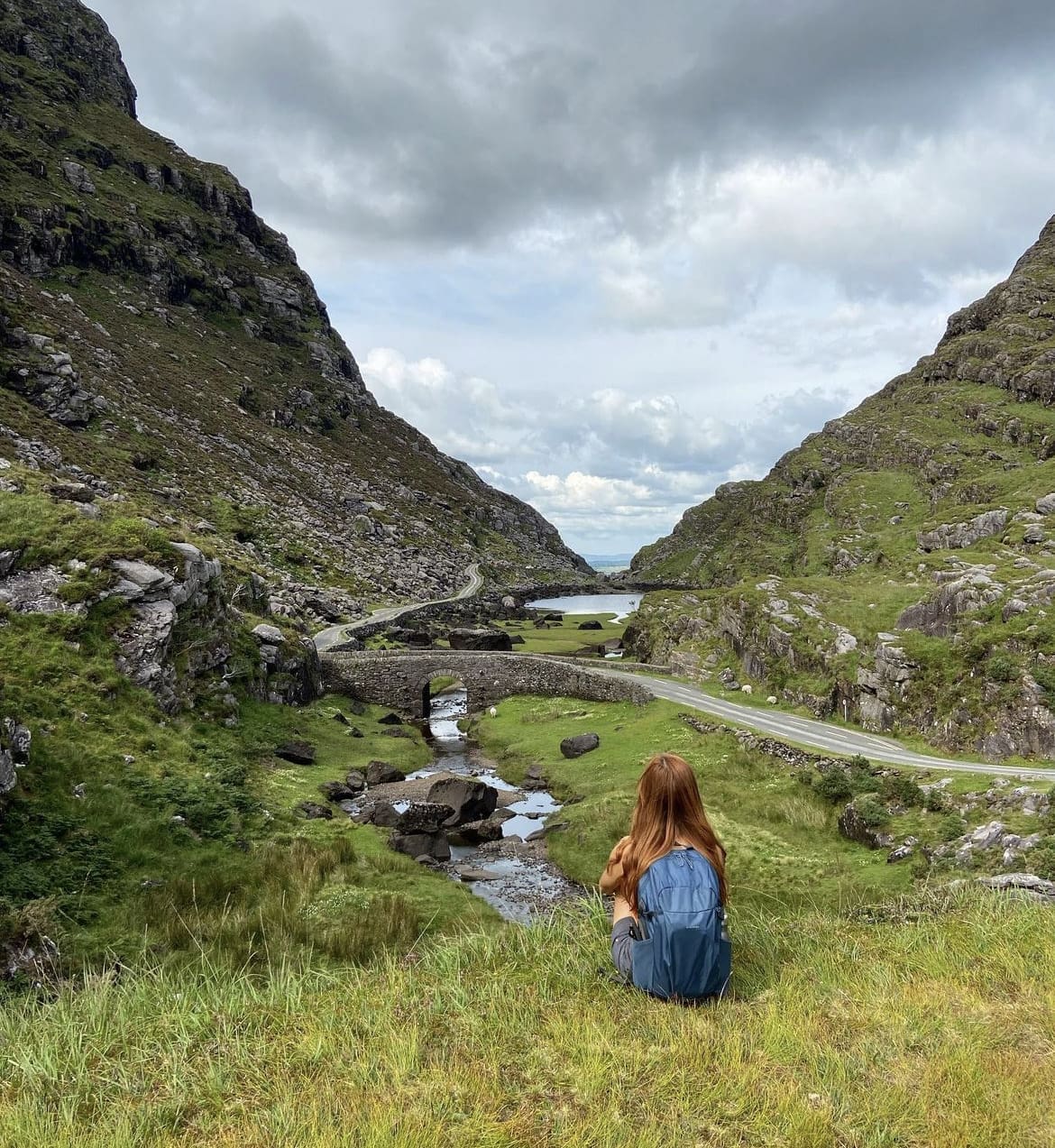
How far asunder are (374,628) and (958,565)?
63537 mm

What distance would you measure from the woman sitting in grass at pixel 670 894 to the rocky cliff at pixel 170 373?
4483cm

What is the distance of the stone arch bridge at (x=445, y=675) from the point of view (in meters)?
64.4

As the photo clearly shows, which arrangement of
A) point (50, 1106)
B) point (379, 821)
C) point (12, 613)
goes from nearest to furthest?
point (50, 1106), point (12, 613), point (379, 821)

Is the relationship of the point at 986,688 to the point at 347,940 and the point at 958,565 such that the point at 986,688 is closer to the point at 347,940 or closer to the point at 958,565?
the point at 958,565

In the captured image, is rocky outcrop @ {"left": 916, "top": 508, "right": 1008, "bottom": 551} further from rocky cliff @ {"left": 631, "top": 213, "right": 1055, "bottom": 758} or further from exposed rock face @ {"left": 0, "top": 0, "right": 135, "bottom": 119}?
exposed rock face @ {"left": 0, "top": 0, "right": 135, "bottom": 119}

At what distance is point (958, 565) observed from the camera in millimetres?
48531

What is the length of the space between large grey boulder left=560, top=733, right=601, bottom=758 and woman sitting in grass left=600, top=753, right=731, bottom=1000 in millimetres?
41148

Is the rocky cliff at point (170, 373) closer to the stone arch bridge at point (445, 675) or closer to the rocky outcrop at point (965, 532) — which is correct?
the stone arch bridge at point (445, 675)

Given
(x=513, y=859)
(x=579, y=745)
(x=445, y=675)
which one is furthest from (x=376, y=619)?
(x=513, y=859)

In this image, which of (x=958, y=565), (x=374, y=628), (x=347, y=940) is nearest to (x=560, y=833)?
(x=347, y=940)

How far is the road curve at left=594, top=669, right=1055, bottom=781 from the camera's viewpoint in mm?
31641

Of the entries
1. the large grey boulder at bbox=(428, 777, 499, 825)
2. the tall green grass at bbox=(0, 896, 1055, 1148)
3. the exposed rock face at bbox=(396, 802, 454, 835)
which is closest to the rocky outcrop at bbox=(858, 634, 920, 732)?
the large grey boulder at bbox=(428, 777, 499, 825)

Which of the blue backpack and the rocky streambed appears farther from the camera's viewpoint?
the rocky streambed

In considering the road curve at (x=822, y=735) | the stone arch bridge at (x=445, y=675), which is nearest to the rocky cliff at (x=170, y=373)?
the stone arch bridge at (x=445, y=675)
